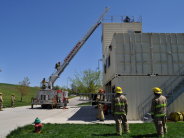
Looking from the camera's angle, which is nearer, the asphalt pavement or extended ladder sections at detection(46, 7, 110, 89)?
the asphalt pavement

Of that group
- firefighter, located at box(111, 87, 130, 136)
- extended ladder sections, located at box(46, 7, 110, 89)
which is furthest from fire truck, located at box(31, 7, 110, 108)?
firefighter, located at box(111, 87, 130, 136)

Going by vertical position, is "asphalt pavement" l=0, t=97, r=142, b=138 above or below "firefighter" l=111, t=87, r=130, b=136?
below

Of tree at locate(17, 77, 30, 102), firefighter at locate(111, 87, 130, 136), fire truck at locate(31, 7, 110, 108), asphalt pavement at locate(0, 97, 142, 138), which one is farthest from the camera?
tree at locate(17, 77, 30, 102)

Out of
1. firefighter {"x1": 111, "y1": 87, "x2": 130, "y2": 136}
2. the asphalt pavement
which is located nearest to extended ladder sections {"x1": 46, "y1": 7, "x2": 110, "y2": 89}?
the asphalt pavement

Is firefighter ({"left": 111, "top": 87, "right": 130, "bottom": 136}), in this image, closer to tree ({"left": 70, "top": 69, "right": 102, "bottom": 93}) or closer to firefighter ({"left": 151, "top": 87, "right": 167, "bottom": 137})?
firefighter ({"left": 151, "top": 87, "right": 167, "bottom": 137})

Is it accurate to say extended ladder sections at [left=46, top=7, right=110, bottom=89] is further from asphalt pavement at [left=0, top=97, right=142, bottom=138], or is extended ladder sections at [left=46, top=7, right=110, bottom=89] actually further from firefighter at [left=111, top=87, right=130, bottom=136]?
firefighter at [left=111, top=87, right=130, bottom=136]

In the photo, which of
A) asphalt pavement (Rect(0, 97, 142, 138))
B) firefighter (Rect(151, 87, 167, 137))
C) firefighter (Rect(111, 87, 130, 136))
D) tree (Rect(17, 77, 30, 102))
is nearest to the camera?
firefighter (Rect(151, 87, 167, 137))

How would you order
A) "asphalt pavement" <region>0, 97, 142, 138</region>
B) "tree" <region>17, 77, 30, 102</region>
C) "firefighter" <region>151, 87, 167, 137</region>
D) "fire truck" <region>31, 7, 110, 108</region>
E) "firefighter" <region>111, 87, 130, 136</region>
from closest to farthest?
"firefighter" <region>151, 87, 167, 137</region> → "firefighter" <region>111, 87, 130, 136</region> → "asphalt pavement" <region>0, 97, 142, 138</region> → "fire truck" <region>31, 7, 110, 108</region> → "tree" <region>17, 77, 30, 102</region>

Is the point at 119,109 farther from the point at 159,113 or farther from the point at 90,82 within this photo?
the point at 90,82

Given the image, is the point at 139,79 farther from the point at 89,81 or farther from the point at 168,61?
the point at 89,81

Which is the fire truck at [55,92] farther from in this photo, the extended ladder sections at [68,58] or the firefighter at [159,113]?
the firefighter at [159,113]

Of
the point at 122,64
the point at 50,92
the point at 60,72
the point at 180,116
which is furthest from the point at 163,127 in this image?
the point at 60,72

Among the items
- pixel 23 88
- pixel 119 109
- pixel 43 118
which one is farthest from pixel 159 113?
pixel 23 88

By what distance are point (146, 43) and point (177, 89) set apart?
340 cm
